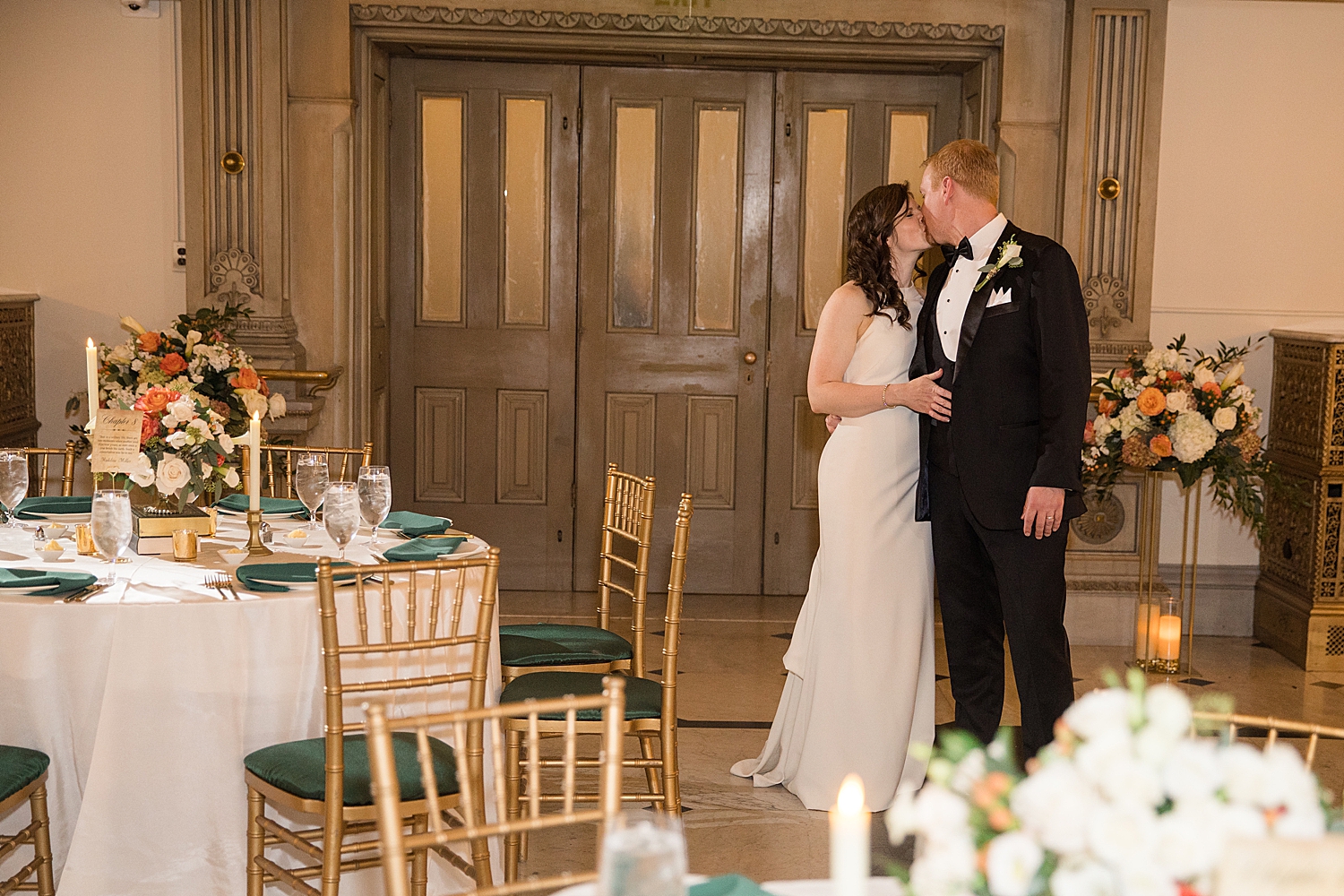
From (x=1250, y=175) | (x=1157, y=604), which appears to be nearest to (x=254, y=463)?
(x=1157, y=604)

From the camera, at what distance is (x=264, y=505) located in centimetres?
375

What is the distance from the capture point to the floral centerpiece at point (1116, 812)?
92 cm

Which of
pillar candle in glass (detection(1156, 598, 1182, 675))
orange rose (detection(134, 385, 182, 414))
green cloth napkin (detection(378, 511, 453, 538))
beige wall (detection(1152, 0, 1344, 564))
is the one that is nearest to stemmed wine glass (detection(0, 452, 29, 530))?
orange rose (detection(134, 385, 182, 414))

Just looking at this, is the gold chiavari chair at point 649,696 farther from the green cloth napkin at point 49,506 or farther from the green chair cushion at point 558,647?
the green cloth napkin at point 49,506

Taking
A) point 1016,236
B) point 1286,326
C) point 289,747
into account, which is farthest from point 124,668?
point 1286,326

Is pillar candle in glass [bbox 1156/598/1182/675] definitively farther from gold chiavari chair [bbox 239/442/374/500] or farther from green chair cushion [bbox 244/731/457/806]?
green chair cushion [bbox 244/731/457/806]

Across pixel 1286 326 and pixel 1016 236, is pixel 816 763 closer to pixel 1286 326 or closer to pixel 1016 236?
pixel 1016 236

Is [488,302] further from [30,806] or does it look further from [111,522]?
[30,806]

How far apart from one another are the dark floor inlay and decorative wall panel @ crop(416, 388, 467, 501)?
2265 millimetres

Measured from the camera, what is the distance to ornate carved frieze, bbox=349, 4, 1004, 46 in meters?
5.58

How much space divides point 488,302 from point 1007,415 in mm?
3436

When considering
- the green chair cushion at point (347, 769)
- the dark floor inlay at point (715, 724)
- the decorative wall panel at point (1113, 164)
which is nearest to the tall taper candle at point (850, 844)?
the green chair cushion at point (347, 769)

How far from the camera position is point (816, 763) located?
148 inches

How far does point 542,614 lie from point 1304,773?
5098mm
